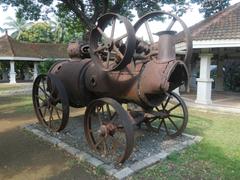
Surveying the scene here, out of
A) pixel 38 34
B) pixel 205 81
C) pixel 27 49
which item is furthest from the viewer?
pixel 38 34

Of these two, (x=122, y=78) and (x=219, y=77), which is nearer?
(x=122, y=78)

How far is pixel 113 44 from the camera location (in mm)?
4301

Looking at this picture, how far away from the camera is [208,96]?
10.6 metres

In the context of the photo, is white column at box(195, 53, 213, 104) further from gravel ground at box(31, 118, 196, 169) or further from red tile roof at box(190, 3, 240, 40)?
gravel ground at box(31, 118, 196, 169)

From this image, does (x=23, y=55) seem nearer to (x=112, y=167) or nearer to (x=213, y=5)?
(x=213, y=5)

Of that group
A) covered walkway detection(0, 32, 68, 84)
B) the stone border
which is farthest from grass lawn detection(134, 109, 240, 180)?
covered walkway detection(0, 32, 68, 84)

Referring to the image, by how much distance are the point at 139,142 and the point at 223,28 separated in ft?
21.1

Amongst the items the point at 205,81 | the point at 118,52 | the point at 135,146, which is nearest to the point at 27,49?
the point at 205,81

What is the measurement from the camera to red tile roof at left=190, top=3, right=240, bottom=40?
9.24 metres

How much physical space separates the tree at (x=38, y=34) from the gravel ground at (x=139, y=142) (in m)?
34.6

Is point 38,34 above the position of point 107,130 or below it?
above

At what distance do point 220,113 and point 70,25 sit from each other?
16.7 metres

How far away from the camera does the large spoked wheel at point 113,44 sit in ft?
12.5

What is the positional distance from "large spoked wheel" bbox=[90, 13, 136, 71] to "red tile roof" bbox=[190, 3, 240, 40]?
586 centimetres
